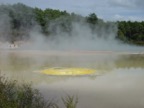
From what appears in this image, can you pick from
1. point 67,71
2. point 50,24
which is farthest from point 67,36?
point 67,71

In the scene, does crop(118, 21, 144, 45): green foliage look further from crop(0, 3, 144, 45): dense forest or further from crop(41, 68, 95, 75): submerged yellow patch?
crop(41, 68, 95, 75): submerged yellow patch

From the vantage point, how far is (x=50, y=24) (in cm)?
5209

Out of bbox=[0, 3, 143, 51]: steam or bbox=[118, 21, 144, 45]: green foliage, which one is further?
bbox=[118, 21, 144, 45]: green foliage

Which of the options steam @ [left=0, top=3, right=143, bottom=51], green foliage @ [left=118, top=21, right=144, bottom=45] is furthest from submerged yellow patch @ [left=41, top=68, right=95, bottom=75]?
green foliage @ [left=118, top=21, right=144, bottom=45]

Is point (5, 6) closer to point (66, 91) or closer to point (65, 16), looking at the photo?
point (65, 16)

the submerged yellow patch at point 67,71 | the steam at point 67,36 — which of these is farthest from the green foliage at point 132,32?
the submerged yellow patch at point 67,71

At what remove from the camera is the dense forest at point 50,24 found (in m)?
48.5

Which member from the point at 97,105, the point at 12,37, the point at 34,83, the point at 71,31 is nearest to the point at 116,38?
the point at 71,31

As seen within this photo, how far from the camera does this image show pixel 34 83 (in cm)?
1489

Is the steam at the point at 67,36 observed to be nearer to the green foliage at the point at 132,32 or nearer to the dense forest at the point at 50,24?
the dense forest at the point at 50,24

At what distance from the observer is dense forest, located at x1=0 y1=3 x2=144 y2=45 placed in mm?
48531

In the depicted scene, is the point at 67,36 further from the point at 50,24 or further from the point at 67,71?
the point at 67,71

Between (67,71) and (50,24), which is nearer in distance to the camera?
(67,71)

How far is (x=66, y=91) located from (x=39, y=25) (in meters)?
38.8
